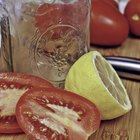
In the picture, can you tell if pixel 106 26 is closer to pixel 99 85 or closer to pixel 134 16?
pixel 134 16

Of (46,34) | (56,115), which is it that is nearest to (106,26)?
(46,34)

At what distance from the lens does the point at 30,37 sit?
0.69 metres

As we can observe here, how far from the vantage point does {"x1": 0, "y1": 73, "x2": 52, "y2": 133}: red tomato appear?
2.00 feet

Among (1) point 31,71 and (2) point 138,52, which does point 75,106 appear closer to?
(1) point 31,71

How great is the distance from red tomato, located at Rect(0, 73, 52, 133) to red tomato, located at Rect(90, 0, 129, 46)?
28 centimetres

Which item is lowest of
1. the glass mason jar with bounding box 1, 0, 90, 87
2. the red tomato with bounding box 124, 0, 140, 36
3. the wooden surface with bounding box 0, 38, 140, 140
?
the wooden surface with bounding box 0, 38, 140, 140

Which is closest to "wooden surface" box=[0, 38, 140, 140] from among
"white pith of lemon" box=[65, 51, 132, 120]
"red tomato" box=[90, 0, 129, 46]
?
"white pith of lemon" box=[65, 51, 132, 120]

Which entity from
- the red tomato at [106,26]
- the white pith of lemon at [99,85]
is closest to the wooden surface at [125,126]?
the white pith of lemon at [99,85]

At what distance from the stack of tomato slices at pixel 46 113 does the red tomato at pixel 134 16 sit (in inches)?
15.8

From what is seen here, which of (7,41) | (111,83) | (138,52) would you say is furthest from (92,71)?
(138,52)

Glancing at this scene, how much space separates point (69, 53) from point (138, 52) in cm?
24

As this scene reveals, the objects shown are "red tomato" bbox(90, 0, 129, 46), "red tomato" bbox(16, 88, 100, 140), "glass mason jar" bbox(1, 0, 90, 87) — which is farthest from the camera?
"red tomato" bbox(90, 0, 129, 46)

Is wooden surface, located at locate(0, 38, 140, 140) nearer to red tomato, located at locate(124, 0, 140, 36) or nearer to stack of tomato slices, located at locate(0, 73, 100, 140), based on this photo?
stack of tomato slices, located at locate(0, 73, 100, 140)

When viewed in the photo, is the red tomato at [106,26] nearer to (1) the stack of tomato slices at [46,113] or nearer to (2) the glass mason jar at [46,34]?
(2) the glass mason jar at [46,34]
